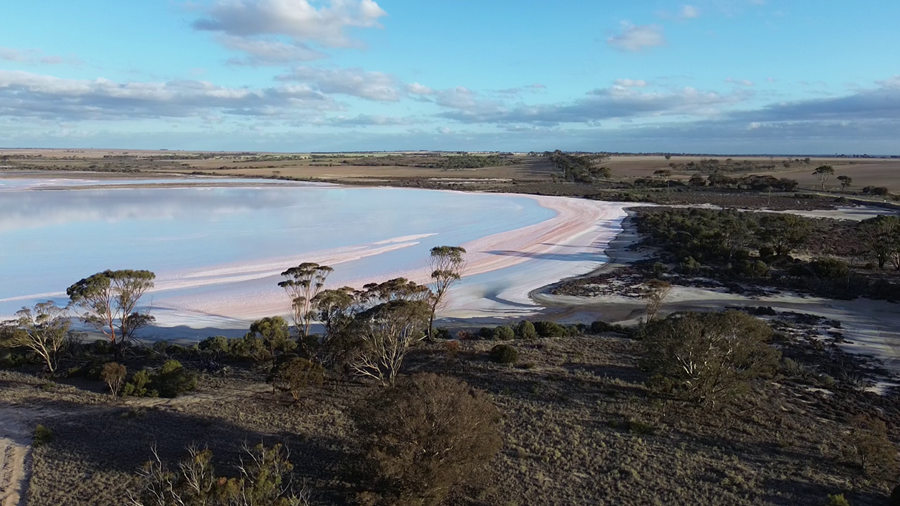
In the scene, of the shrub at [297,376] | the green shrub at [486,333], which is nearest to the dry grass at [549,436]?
the shrub at [297,376]

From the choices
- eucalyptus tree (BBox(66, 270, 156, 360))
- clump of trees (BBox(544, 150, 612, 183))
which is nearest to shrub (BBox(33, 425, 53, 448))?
eucalyptus tree (BBox(66, 270, 156, 360))

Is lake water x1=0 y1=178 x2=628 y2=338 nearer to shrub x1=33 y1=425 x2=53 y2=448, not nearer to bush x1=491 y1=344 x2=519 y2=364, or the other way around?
bush x1=491 y1=344 x2=519 y2=364

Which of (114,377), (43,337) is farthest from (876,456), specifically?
(43,337)

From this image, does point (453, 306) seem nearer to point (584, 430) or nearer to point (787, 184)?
point (584, 430)

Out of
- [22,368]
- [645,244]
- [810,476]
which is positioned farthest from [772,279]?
[22,368]

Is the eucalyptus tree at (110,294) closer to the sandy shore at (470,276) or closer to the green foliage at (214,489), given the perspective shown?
the sandy shore at (470,276)

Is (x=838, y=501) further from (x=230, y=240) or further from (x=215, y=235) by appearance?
(x=215, y=235)
